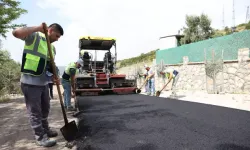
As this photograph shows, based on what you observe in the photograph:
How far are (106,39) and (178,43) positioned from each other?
21052mm

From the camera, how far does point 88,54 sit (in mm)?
9508

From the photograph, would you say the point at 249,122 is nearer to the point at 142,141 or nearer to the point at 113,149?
the point at 142,141

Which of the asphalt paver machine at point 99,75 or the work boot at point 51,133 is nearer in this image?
the work boot at point 51,133

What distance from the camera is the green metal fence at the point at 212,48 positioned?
843 cm

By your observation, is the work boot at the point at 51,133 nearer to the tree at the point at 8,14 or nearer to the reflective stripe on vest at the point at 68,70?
the reflective stripe on vest at the point at 68,70

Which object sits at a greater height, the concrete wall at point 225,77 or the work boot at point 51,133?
the concrete wall at point 225,77

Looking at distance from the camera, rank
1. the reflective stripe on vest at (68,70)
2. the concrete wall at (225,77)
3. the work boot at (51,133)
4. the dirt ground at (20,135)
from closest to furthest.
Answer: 1. the dirt ground at (20,135)
2. the work boot at (51,133)
3. the reflective stripe on vest at (68,70)
4. the concrete wall at (225,77)

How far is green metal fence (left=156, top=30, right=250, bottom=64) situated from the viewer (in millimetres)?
8430

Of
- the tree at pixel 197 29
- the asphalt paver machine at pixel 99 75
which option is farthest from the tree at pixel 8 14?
the tree at pixel 197 29

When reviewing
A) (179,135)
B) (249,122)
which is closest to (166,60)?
(249,122)

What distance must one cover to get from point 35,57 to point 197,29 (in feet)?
86.2

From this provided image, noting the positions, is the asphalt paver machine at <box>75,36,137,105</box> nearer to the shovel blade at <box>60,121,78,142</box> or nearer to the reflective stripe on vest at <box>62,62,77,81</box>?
the reflective stripe on vest at <box>62,62,77,81</box>

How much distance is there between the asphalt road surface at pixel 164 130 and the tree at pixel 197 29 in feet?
75.3

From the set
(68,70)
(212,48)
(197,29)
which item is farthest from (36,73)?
(197,29)
